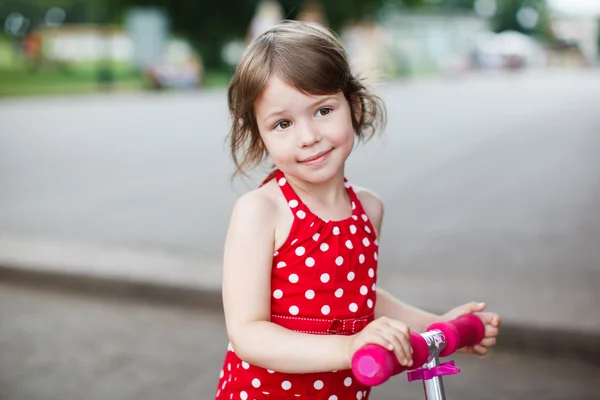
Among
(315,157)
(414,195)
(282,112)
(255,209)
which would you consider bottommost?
(414,195)

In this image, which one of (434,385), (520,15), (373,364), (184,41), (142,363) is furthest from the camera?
(520,15)

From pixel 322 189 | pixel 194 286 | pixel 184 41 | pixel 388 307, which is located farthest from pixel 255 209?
pixel 184 41

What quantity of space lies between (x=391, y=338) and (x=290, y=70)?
69 cm

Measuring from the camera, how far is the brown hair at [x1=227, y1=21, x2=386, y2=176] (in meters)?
1.96

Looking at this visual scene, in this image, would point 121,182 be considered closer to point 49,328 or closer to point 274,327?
point 49,328

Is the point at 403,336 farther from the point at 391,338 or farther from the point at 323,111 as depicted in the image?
the point at 323,111

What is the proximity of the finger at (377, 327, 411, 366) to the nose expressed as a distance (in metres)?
0.54

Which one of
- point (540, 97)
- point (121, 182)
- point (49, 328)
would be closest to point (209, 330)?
point (49, 328)

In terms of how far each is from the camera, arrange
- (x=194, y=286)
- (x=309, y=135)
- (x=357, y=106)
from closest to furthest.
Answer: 1. (x=309, y=135)
2. (x=357, y=106)
3. (x=194, y=286)

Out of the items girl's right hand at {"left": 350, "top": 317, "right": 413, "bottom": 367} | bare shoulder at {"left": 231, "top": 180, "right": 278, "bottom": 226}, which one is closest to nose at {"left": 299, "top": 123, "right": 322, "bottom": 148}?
bare shoulder at {"left": 231, "top": 180, "right": 278, "bottom": 226}

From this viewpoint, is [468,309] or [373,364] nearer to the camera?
[373,364]

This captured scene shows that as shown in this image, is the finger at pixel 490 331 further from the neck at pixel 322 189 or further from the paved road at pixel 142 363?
the paved road at pixel 142 363

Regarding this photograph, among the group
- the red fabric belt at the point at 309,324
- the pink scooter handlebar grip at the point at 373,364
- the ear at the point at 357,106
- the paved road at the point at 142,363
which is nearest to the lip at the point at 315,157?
the ear at the point at 357,106

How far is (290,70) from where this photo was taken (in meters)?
1.95
